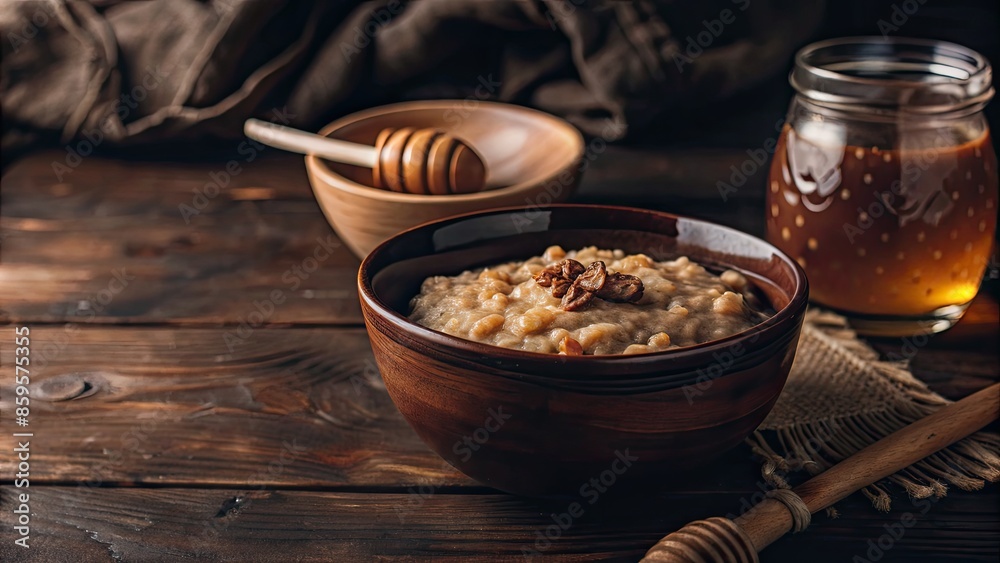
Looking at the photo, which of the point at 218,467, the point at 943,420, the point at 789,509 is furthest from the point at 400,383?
the point at 943,420

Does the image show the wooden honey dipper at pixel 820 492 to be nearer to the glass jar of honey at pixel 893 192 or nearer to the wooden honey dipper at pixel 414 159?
the glass jar of honey at pixel 893 192

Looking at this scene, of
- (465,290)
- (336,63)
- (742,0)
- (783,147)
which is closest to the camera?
(465,290)

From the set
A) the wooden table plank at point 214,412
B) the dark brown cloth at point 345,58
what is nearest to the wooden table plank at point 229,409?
the wooden table plank at point 214,412

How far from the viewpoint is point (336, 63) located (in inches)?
102

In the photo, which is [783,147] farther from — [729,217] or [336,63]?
[336,63]

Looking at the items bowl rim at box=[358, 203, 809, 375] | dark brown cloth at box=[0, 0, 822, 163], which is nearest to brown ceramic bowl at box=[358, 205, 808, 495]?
bowl rim at box=[358, 203, 809, 375]

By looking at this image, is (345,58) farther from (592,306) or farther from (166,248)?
(592,306)

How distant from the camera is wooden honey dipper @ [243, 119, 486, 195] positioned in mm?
1836

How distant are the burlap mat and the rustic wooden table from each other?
0.10ft

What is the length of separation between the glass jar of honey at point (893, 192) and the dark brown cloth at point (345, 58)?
34.1 inches

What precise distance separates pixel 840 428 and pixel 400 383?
2.16 feet

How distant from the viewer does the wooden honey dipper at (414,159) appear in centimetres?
184

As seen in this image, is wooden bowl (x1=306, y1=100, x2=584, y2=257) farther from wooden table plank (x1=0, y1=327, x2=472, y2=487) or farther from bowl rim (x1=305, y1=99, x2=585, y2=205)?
wooden table plank (x1=0, y1=327, x2=472, y2=487)

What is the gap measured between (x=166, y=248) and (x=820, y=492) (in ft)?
4.94
